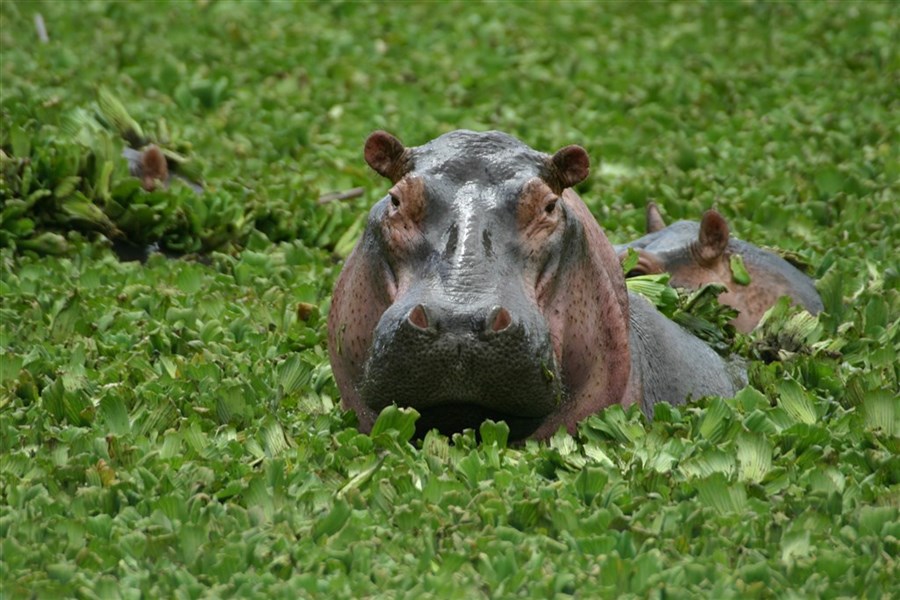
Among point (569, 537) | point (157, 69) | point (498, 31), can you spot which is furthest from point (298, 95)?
point (569, 537)

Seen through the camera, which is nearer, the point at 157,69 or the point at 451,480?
the point at 451,480

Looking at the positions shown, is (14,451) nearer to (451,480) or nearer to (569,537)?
(451,480)

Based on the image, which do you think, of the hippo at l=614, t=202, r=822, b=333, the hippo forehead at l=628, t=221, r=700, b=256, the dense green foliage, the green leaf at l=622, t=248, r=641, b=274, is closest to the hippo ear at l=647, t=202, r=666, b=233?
the hippo forehead at l=628, t=221, r=700, b=256

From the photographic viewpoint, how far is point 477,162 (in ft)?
17.7

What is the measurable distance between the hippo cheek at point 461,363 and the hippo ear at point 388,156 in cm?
64

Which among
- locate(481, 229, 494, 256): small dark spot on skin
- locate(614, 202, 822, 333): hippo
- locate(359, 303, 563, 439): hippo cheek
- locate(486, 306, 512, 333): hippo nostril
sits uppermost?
locate(481, 229, 494, 256): small dark spot on skin

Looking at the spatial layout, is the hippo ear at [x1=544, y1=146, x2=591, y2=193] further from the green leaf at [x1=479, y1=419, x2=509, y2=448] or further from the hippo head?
the green leaf at [x1=479, y1=419, x2=509, y2=448]

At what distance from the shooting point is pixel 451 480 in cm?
496

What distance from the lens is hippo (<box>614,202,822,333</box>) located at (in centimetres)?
755

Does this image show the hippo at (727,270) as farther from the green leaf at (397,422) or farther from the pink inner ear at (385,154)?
the green leaf at (397,422)

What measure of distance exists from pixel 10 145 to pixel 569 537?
4849 millimetres

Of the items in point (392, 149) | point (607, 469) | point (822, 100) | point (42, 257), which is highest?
point (392, 149)

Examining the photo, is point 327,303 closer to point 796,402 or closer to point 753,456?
point 796,402

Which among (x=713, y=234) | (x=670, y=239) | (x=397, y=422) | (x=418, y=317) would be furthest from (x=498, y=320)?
(x=670, y=239)
